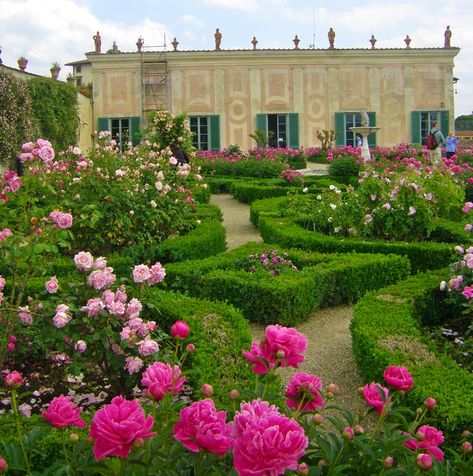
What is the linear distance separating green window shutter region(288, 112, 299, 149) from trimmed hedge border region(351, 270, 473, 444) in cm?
1936

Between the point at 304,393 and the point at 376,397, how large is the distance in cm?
20

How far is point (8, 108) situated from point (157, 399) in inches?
620

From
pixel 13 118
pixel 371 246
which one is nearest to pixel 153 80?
pixel 13 118

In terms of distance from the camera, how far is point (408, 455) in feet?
6.12

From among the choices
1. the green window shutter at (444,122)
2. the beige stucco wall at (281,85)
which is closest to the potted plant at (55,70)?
the beige stucco wall at (281,85)

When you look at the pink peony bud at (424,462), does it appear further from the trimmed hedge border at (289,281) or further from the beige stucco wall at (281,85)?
the beige stucco wall at (281,85)

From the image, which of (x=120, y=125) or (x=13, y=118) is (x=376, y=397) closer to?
(x=13, y=118)

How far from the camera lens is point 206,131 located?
79.9 feet

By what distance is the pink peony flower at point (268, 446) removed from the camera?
→ 1.31m

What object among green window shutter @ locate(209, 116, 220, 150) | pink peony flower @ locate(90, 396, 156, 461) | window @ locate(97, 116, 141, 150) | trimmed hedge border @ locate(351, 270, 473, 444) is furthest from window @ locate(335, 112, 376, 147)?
pink peony flower @ locate(90, 396, 156, 461)

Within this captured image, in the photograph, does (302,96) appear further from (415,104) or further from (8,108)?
(8,108)

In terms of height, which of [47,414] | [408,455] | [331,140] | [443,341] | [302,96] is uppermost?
[302,96]

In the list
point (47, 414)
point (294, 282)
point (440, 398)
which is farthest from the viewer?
point (294, 282)

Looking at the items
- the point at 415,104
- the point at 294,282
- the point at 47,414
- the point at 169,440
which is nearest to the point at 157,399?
the point at 169,440
